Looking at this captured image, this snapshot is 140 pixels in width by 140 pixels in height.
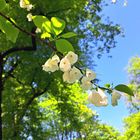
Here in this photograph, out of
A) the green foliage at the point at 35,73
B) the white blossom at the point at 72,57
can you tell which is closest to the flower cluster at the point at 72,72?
the white blossom at the point at 72,57

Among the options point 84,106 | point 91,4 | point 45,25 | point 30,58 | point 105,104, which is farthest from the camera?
point 84,106

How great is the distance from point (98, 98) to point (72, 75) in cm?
13

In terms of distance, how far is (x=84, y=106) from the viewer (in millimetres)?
36781

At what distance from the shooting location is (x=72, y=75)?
1709mm

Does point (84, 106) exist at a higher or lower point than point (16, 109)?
higher

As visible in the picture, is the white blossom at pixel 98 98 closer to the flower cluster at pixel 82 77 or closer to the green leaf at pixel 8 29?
the flower cluster at pixel 82 77

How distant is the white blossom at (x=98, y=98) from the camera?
1691 millimetres

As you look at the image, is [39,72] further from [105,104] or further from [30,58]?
[105,104]

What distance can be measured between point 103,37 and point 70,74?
20720mm

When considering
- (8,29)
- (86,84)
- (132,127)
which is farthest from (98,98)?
(132,127)

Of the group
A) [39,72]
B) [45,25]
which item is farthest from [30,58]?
[45,25]

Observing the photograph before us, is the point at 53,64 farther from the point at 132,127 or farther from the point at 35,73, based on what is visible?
the point at 132,127

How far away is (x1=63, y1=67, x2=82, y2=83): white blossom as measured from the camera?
1.71m

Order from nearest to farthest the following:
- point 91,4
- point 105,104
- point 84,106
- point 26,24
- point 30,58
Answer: point 105,104 < point 26,24 < point 30,58 < point 91,4 < point 84,106
